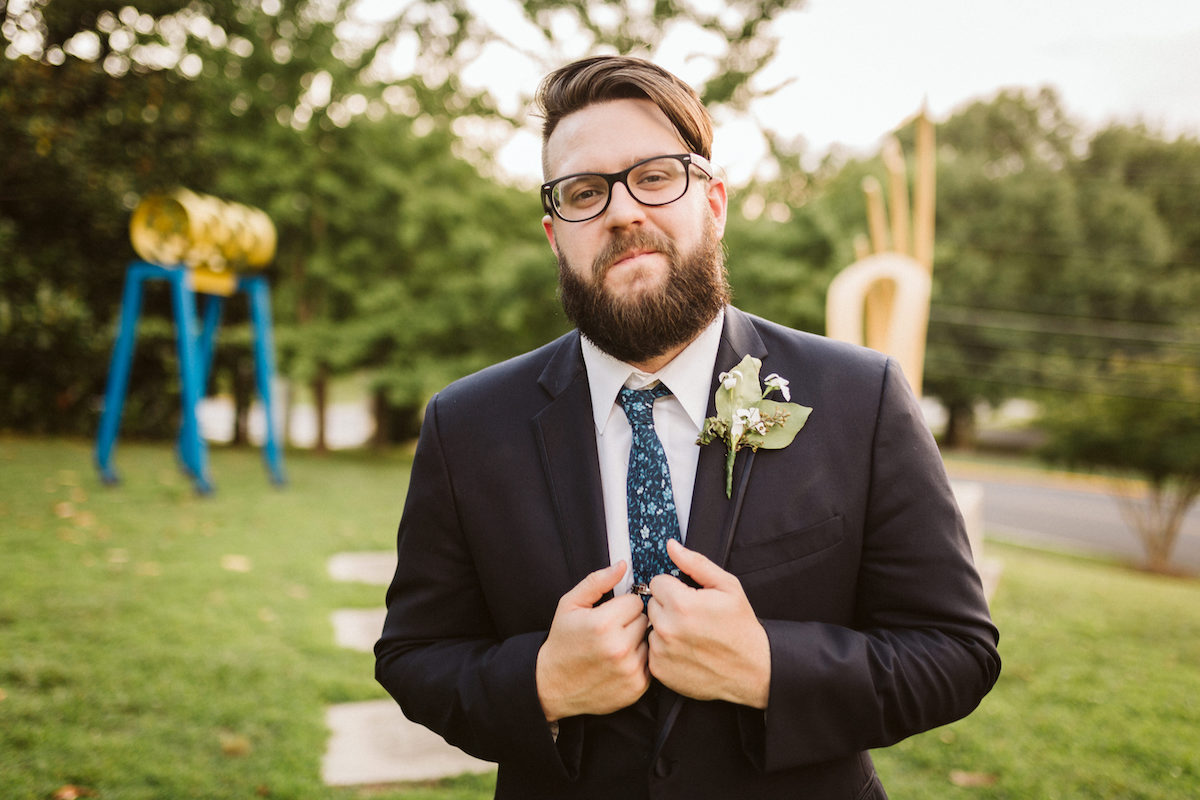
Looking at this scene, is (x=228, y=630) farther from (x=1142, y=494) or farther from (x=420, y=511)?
(x=1142, y=494)

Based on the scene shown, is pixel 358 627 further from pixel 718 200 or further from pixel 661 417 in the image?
pixel 718 200

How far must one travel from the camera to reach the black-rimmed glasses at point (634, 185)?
1.61 m

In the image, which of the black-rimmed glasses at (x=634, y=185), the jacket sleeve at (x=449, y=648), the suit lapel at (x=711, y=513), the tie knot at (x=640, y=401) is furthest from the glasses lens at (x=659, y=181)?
the jacket sleeve at (x=449, y=648)

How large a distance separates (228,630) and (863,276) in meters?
5.39

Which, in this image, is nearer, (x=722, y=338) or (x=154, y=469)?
(x=722, y=338)

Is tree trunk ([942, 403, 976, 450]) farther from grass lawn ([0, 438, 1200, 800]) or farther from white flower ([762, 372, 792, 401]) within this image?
white flower ([762, 372, 792, 401])

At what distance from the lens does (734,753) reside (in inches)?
60.0

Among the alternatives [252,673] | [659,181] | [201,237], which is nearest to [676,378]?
[659,181]

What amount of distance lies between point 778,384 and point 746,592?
17.4 inches

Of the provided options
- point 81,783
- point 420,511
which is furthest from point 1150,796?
point 81,783

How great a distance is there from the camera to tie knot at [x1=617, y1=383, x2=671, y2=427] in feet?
5.59

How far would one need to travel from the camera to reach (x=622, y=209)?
159cm

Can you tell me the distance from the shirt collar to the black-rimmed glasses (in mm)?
299

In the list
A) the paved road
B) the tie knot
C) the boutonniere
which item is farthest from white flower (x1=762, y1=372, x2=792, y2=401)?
the paved road
